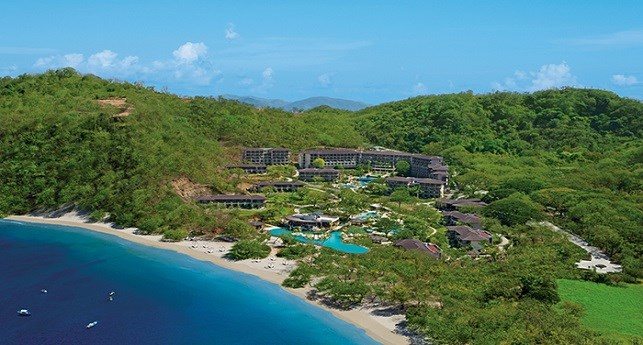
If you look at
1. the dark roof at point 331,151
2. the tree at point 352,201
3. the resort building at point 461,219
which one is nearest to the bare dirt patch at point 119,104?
the dark roof at point 331,151

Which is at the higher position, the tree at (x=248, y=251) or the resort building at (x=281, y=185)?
the resort building at (x=281, y=185)

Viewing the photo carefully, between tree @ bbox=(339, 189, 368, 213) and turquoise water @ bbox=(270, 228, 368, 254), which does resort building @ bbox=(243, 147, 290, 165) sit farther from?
turquoise water @ bbox=(270, 228, 368, 254)

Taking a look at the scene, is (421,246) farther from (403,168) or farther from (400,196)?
(403,168)

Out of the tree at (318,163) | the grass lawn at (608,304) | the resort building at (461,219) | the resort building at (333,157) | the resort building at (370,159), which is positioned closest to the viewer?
the grass lawn at (608,304)

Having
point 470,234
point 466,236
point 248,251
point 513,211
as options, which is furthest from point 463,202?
point 248,251

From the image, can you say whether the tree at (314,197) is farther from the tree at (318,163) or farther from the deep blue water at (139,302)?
the deep blue water at (139,302)

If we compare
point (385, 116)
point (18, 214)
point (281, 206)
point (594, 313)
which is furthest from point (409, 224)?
point (385, 116)
